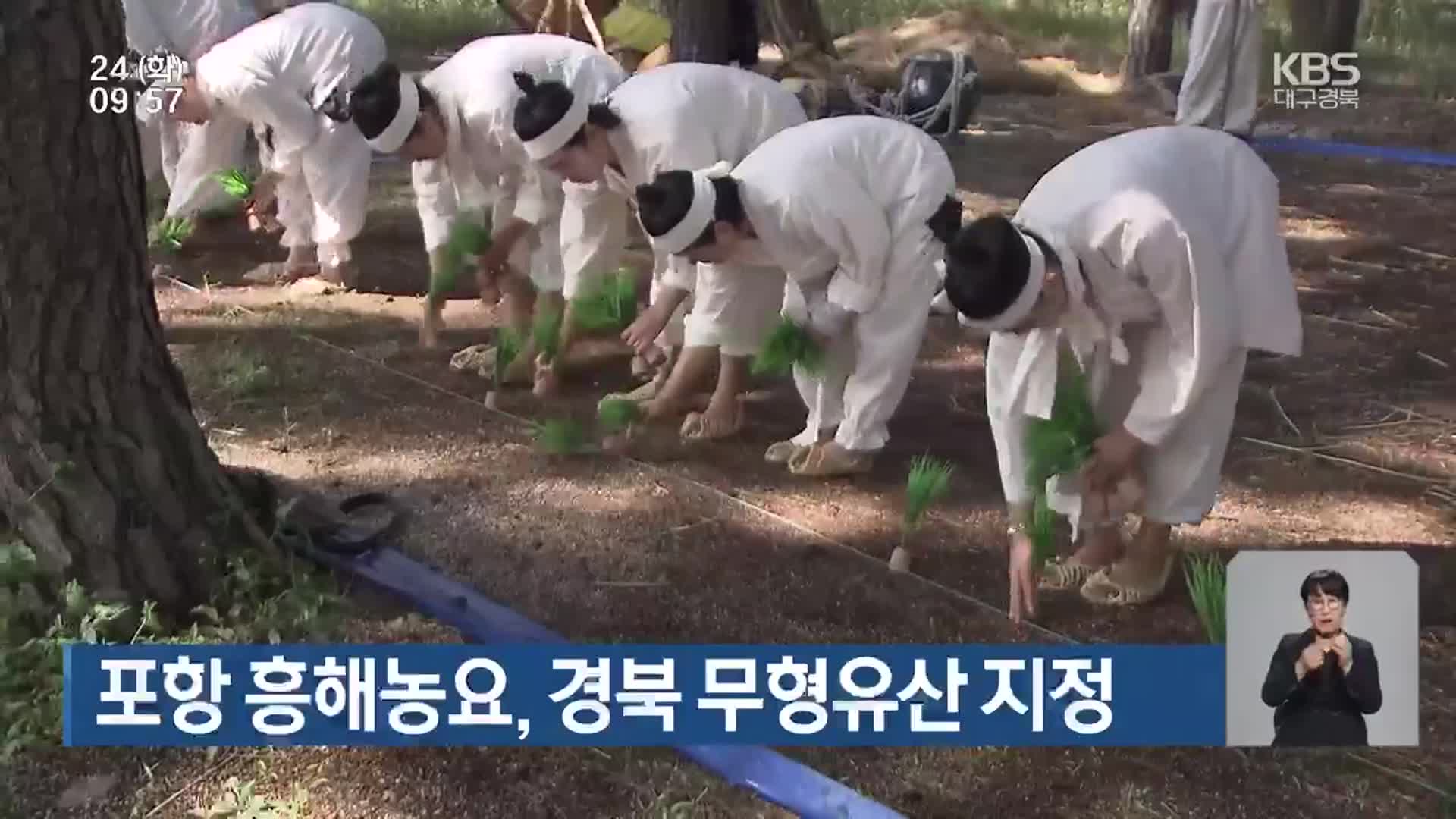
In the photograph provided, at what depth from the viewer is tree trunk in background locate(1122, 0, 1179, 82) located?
2.08 metres

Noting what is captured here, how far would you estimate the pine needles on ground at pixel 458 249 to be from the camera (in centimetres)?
256

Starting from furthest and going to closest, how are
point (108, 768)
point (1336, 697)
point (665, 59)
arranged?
point (665, 59), point (108, 768), point (1336, 697)

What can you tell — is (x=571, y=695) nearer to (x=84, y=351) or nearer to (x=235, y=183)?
(x=84, y=351)

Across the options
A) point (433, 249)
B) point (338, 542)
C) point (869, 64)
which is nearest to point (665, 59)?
point (869, 64)

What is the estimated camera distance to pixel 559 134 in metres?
2.20

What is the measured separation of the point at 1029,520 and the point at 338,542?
864mm

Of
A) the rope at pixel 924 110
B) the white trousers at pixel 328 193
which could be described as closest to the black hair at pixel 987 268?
the white trousers at pixel 328 193

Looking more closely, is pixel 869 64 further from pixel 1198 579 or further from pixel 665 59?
pixel 1198 579

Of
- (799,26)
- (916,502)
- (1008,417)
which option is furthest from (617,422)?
(799,26)

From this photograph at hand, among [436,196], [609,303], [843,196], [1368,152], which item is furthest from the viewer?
[436,196]

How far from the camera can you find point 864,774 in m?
1.50

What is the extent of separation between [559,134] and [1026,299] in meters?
0.94

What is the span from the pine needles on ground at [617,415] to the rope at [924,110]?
1811 mm

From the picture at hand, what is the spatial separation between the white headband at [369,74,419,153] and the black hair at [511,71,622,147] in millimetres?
280
